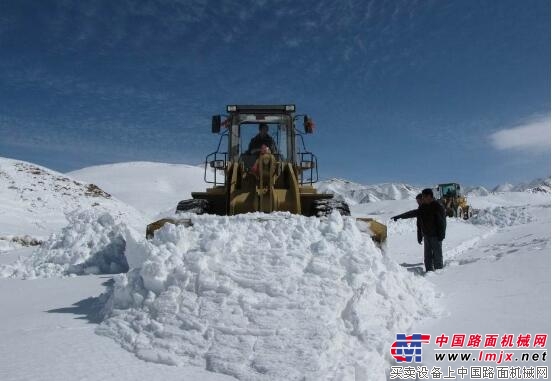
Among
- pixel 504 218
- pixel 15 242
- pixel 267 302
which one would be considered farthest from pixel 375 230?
pixel 504 218

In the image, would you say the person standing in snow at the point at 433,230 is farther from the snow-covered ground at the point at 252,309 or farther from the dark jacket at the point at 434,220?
the snow-covered ground at the point at 252,309

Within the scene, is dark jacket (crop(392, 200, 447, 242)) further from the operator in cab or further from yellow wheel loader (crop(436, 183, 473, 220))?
yellow wheel loader (crop(436, 183, 473, 220))

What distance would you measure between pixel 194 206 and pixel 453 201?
24.9 metres

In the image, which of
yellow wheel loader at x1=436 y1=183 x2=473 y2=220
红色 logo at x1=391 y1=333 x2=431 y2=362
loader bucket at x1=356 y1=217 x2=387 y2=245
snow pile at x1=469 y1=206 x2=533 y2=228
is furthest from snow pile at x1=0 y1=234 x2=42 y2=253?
yellow wheel loader at x1=436 y1=183 x2=473 y2=220

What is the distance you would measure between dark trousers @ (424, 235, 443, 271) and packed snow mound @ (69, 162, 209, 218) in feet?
94.9

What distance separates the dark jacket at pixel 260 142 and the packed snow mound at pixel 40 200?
34.8ft

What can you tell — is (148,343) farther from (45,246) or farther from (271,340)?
(45,246)

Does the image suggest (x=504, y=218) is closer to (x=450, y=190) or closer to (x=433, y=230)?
(x=450, y=190)

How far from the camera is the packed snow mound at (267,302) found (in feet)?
9.49

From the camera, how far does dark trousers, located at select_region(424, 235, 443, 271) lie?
6.61m

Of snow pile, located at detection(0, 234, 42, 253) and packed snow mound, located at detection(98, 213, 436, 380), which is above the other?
snow pile, located at detection(0, 234, 42, 253)

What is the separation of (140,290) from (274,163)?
147 inches

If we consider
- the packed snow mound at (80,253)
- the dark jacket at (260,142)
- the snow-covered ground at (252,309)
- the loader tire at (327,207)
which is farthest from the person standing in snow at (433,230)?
the packed snow mound at (80,253)

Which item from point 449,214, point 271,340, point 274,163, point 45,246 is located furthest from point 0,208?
point 449,214
